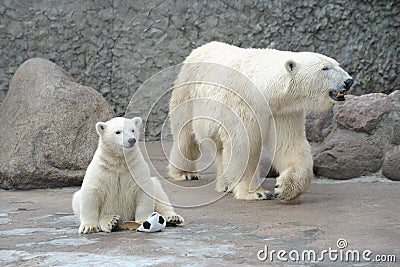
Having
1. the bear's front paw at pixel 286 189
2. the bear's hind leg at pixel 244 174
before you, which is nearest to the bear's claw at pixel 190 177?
the bear's hind leg at pixel 244 174

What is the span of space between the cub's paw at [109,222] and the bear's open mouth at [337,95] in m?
1.89

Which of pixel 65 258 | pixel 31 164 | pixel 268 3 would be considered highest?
pixel 268 3

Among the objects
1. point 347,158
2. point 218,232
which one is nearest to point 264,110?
point 347,158

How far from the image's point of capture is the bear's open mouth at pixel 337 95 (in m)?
5.24

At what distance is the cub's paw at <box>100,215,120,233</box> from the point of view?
420 centimetres

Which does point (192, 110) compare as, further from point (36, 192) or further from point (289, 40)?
point (289, 40)

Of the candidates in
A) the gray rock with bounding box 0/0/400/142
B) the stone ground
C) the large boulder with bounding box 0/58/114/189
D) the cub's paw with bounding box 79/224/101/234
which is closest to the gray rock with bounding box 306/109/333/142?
the stone ground

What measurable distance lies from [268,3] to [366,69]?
1.42 metres

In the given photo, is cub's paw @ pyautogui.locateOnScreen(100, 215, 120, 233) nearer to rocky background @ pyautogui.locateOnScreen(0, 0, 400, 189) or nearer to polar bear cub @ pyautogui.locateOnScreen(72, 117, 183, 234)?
polar bear cub @ pyautogui.locateOnScreen(72, 117, 183, 234)

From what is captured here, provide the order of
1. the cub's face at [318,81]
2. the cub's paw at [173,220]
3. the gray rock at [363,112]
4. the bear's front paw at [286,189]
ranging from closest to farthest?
the cub's paw at [173,220] → the bear's front paw at [286,189] → the cub's face at [318,81] → the gray rock at [363,112]

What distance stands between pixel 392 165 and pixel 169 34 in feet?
12.7

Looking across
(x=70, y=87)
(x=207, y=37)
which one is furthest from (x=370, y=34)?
(x=70, y=87)

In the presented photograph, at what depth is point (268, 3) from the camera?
8.98 m

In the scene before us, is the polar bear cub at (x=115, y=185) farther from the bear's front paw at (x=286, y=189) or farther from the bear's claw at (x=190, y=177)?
the bear's claw at (x=190, y=177)
